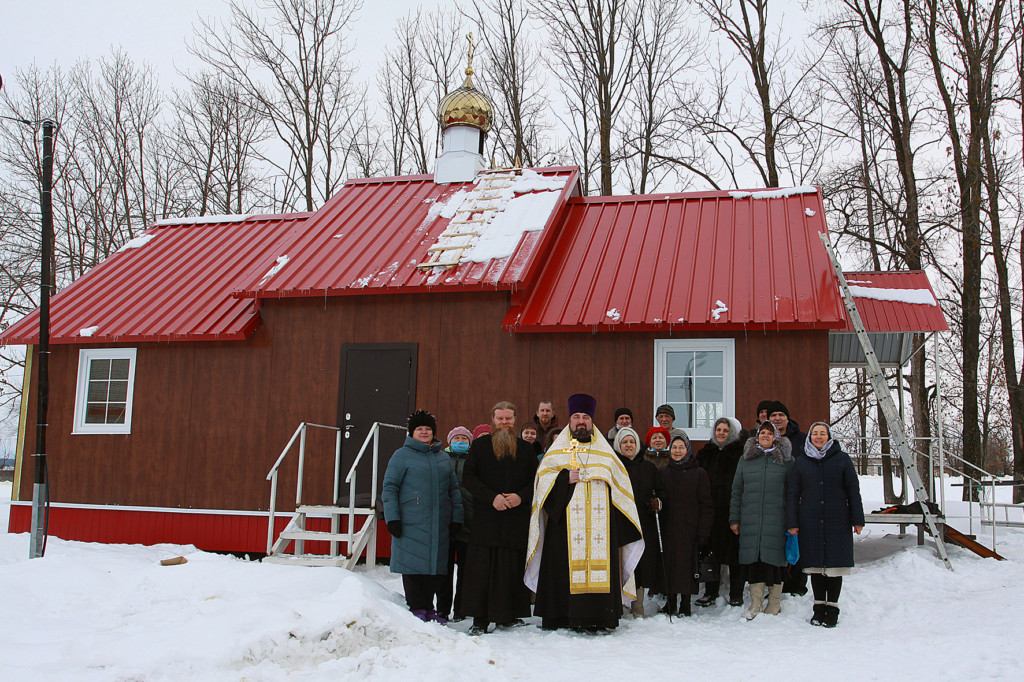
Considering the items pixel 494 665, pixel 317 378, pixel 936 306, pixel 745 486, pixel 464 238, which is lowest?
pixel 494 665

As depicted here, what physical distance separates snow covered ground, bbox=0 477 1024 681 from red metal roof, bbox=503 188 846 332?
8.92 ft

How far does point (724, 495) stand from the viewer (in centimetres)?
690

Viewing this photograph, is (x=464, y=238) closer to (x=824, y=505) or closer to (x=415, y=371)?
(x=415, y=371)

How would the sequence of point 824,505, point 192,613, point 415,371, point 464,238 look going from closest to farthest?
1. point 192,613
2. point 824,505
3. point 415,371
4. point 464,238

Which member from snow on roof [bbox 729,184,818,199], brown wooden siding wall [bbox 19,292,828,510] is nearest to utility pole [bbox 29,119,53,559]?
brown wooden siding wall [bbox 19,292,828,510]

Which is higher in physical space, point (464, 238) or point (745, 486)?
point (464, 238)

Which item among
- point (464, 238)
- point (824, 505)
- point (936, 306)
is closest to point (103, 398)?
point (464, 238)

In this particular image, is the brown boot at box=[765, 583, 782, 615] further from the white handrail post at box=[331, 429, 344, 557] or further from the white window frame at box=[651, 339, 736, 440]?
the white handrail post at box=[331, 429, 344, 557]

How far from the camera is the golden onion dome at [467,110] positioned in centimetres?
1297

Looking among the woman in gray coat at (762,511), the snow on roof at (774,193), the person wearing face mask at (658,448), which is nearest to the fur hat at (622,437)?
the person wearing face mask at (658,448)

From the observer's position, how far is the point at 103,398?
10523 millimetres

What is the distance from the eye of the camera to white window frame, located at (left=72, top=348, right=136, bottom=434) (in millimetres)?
10346

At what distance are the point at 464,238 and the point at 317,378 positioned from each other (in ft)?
7.84

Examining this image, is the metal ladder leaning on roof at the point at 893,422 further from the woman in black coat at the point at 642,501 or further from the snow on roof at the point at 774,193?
the snow on roof at the point at 774,193
